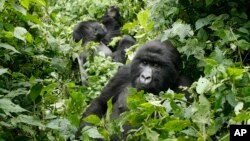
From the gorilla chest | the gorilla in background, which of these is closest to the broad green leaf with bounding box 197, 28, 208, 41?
the gorilla chest

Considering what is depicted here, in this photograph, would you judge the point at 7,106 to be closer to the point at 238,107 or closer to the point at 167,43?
the point at 238,107

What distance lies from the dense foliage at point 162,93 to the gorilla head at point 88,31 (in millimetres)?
3772

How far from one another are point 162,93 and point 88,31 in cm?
562

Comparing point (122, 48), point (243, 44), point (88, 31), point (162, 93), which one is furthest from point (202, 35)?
point (88, 31)

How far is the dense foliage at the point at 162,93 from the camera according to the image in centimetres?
225

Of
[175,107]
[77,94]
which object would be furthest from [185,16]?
[175,107]

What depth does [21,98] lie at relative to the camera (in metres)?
2.66

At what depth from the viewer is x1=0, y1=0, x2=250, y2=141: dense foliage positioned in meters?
2.25

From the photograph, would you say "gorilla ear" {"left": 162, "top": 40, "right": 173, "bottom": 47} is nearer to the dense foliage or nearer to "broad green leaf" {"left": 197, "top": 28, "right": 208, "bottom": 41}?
the dense foliage

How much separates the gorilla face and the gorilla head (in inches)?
163

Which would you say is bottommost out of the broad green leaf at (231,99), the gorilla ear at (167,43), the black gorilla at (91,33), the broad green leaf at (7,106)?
the broad green leaf at (231,99)

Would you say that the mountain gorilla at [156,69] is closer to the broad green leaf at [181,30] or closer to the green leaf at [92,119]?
the broad green leaf at [181,30]

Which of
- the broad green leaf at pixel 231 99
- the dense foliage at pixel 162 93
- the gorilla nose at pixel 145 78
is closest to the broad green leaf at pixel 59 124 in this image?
the dense foliage at pixel 162 93

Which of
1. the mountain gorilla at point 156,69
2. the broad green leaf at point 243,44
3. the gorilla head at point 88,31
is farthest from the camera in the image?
the gorilla head at point 88,31
